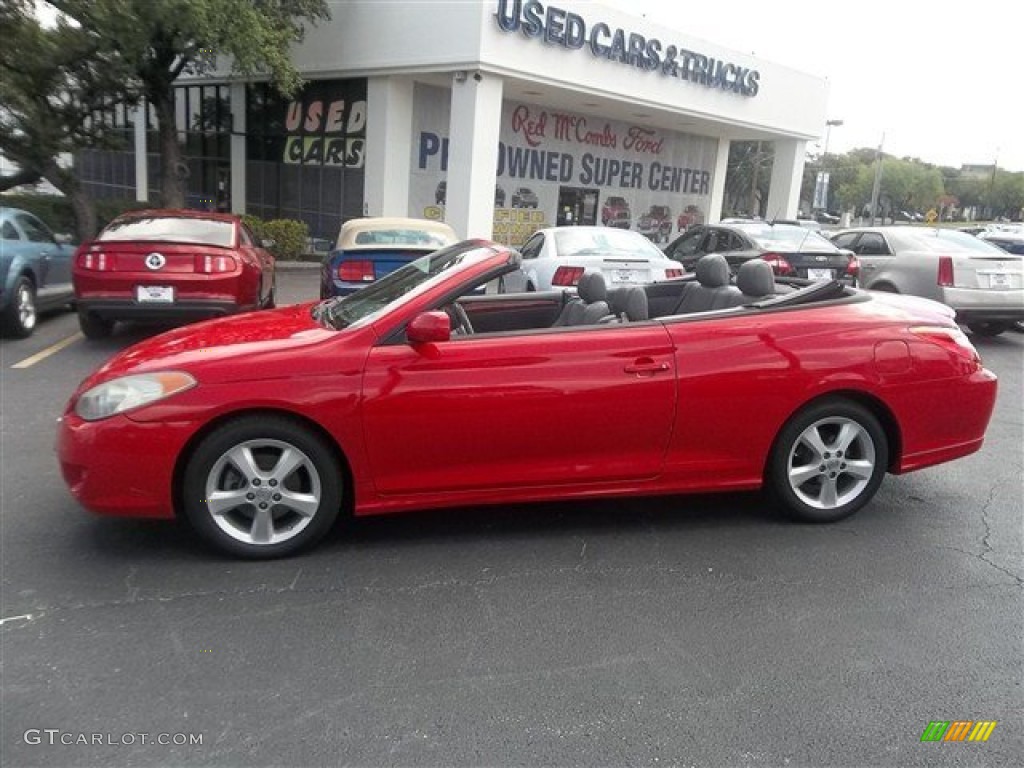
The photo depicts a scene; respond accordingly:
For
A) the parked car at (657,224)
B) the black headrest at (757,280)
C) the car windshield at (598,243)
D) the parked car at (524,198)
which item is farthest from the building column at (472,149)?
the black headrest at (757,280)

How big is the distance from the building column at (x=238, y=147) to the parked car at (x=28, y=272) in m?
12.9

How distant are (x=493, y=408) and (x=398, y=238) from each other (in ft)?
20.2

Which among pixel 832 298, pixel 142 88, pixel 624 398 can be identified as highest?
pixel 142 88

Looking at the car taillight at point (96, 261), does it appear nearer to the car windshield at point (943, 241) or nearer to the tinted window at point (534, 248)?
the tinted window at point (534, 248)

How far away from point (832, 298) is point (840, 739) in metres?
2.63

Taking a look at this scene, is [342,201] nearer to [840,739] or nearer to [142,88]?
[142,88]

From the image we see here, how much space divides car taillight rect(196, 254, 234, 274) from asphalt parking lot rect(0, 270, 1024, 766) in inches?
152

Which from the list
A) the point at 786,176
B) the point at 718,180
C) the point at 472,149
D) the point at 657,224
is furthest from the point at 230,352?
the point at 718,180

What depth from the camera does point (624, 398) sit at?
13.1ft

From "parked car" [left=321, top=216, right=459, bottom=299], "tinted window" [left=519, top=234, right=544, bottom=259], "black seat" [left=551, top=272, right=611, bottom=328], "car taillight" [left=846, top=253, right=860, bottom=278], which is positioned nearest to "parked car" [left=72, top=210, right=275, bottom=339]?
"parked car" [left=321, top=216, right=459, bottom=299]

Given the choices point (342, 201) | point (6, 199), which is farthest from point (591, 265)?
point (6, 199)

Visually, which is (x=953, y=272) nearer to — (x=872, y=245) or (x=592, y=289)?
(x=872, y=245)

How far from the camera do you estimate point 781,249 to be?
11188 mm

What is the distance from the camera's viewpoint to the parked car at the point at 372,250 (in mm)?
8898
